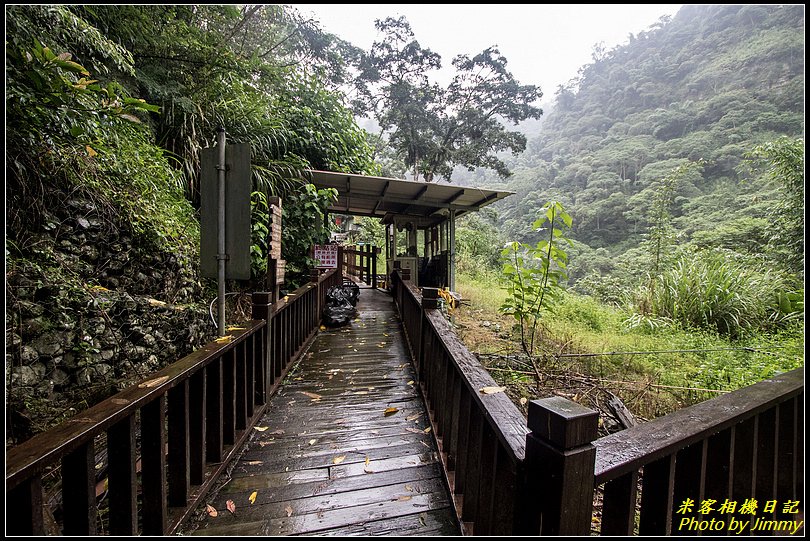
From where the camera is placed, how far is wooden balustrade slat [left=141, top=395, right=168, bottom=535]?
1314mm

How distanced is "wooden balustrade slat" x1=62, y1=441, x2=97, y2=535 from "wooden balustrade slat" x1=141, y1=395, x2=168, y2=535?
0.30 m

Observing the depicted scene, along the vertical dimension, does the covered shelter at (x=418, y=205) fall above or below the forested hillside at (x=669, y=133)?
below

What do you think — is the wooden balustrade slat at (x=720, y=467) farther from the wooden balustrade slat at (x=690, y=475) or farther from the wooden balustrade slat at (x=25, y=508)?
the wooden balustrade slat at (x=25, y=508)

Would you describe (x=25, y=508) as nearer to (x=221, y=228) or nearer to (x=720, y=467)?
(x=221, y=228)

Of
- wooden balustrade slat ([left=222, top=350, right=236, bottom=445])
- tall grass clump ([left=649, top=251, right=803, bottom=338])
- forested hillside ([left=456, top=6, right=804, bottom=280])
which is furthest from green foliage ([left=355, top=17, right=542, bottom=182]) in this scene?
wooden balustrade slat ([left=222, top=350, right=236, bottom=445])

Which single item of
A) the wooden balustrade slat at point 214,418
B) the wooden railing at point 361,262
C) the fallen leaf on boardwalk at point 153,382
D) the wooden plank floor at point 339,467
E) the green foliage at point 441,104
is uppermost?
the green foliage at point 441,104

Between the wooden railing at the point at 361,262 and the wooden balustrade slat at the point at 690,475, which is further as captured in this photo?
the wooden railing at the point at 361,262

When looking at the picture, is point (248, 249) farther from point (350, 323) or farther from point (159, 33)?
point (159, 33)

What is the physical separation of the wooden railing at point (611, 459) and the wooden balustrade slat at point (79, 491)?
1.21m

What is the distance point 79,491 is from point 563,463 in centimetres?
132

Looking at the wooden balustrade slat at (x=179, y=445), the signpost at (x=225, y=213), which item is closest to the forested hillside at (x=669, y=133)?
the signpost at (x=225, y=213)

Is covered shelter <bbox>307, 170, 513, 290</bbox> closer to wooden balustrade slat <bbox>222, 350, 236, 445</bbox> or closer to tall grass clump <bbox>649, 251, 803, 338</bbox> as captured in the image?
tall grass clump <bbox>649, 251, 803, 338</bbox>

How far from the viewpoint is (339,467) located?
2.05 metres

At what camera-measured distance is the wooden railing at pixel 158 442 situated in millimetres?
819
